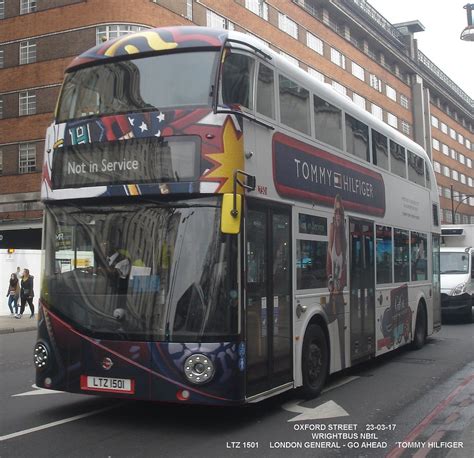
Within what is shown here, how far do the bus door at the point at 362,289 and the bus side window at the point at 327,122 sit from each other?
132 cm

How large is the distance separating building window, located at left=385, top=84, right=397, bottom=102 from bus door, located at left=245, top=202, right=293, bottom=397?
211 feet

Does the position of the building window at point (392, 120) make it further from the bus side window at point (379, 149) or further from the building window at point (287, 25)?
the bus side window at point (379, 149)

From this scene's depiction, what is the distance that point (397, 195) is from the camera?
11375mm

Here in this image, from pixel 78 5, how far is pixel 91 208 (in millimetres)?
33311

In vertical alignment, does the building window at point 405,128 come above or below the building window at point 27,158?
above

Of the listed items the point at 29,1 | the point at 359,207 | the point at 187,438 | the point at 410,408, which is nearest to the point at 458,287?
the point at 359,207

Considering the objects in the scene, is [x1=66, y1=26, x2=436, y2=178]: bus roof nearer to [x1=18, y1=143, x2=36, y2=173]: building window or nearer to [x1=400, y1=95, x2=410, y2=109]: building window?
[x1=18, y1=143, x2=36, y2=173]: building window

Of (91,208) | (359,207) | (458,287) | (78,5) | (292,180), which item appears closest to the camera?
(91,208)

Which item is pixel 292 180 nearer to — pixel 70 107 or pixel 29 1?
pixel 70 107

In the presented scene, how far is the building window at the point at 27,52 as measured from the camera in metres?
38.8

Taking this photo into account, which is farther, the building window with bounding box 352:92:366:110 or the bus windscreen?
the building window with bounding box 352:92:366:110

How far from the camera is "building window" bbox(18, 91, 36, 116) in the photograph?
128 feet

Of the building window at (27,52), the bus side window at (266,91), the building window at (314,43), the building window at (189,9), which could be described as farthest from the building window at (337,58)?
the bus side window at (266,91)

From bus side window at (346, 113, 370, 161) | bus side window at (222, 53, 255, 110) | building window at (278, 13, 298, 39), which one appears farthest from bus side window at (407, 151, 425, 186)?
building window at (278, 13, 298, 39)
